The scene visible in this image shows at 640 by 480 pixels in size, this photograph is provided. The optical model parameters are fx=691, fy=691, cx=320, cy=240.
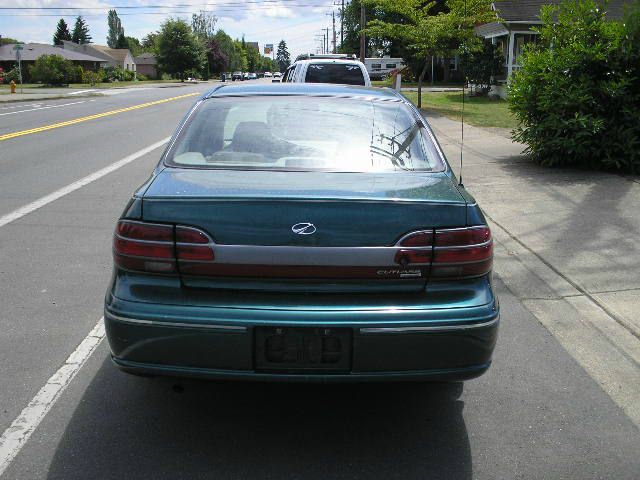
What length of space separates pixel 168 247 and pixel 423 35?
71.4 ft

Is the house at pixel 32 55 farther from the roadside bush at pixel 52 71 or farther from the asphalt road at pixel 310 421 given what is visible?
the asphalt road at pixel 310 421

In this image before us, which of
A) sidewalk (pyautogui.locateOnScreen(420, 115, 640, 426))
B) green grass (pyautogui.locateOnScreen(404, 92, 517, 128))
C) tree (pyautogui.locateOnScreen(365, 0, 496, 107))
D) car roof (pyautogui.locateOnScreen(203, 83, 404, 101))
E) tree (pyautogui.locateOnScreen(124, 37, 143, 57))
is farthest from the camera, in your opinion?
tree (pyautogui.locateOnScreen(124, 37, 143, 57))

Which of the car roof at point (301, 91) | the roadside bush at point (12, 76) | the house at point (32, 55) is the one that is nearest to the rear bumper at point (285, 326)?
the car roof at point (301, 91)

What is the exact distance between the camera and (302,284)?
10.1ft

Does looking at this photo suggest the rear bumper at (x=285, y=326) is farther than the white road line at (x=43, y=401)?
No

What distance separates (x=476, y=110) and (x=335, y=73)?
9024 millimetres

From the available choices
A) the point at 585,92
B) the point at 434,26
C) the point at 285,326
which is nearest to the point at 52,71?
the point at 434,26

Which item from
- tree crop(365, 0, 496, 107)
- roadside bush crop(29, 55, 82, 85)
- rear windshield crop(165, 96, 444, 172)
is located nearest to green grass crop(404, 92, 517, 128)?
tree crop(365, 0, 496, 107)

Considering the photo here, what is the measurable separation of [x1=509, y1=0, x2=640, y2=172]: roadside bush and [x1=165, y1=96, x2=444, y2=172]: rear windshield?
720 centimetres

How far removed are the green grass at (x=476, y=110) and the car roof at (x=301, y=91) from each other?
39.9 ft

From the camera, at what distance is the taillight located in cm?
306

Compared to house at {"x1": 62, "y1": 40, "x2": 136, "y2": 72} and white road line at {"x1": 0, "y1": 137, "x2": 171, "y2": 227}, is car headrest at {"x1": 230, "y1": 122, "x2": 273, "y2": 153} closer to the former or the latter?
white road line at {"x1": 0, "y1": 137, "x2": 171, "y2": 227}

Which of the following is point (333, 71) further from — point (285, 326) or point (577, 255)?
point (285, 326)

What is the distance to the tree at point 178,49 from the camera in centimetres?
8406
